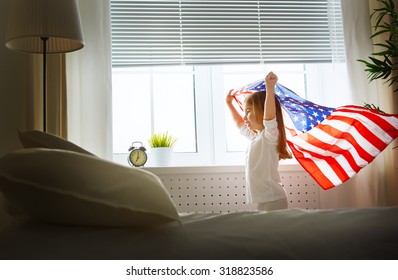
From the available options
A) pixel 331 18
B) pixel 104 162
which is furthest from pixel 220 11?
pixel 104 162

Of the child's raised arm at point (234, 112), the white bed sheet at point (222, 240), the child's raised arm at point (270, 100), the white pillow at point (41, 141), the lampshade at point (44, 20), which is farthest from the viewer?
the child's raised arm at point (234, 112)

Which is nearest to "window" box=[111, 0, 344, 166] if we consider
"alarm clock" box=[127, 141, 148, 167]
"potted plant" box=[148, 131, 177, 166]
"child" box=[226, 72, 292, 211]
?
"potted plant" box=[148, 131, 177, 166]

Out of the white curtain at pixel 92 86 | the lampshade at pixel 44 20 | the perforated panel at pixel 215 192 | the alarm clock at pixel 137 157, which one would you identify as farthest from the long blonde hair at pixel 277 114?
the lampshade at pixel 44 20

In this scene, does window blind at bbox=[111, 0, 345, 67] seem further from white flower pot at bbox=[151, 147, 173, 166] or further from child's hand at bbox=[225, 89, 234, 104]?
white flower pot at bbox=[151, 147, 173, 166]

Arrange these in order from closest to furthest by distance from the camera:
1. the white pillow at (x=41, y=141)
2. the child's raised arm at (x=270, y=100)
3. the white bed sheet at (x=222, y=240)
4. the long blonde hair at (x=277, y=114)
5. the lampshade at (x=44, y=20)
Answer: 1. the white bed sheet at (x=222, y=240)
2. the white pillow at (x=41, y=141)
3. the lampshade at (x=44, y=20)
4. the child's raised arm at (x=270, y=100)
5. the long blonde hair at (x=277, y=114)

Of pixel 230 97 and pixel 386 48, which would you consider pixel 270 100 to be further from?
pixel 386 48

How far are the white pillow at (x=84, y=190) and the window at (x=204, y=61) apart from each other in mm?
2126

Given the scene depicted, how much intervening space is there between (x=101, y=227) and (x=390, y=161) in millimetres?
2360

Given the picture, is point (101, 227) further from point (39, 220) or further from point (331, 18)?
point (331, 18)

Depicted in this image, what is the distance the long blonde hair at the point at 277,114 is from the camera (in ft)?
8.54

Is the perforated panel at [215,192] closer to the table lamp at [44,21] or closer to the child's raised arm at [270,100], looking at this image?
the child's raised arm at [270,100]

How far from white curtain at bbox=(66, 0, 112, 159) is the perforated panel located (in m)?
0.45

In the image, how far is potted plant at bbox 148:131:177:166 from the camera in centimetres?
290

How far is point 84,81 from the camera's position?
2729 millimetres
